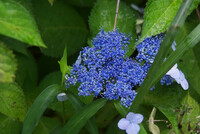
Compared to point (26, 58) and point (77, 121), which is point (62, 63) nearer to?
point (77, 121)

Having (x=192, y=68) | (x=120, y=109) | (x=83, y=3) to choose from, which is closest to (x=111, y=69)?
(x=120, y=109)

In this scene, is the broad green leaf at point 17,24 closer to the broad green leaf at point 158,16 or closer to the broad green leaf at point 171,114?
the broad green leaf at point 158,16

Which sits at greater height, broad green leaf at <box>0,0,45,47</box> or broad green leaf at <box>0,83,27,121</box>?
broad green leaf at <box>0,0,45,47</box>

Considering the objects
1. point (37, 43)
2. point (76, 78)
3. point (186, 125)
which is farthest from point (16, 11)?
point (186, 125)

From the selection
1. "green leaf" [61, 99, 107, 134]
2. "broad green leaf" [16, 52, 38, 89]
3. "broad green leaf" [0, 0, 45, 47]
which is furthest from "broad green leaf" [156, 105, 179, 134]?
"broad green leaf" [16, 52, 38, 89]

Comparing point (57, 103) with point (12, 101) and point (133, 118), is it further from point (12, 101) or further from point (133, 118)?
point (133, 118)

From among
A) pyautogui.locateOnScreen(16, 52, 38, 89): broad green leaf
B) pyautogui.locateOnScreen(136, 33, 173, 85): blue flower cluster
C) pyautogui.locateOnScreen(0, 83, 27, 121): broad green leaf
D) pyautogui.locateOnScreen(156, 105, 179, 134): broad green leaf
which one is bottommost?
pyautogui.locateOnScreen(16, 52, 38, 89): broad green leaf

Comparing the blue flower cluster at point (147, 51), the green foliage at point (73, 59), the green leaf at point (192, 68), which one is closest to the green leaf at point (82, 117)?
the green foliage at point (73, 59)

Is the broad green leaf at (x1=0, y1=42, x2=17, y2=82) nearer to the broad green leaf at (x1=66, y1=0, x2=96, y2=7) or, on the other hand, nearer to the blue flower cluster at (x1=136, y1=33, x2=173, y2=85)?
the blue flower cluster at (x1=136, y1=33, x2=173, y2=85)
